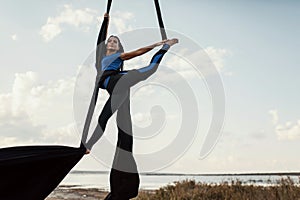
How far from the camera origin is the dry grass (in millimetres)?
9789

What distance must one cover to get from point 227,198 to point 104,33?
5.62 m

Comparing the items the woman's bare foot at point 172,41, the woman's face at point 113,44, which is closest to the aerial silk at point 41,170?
the woman's face at point 113,44

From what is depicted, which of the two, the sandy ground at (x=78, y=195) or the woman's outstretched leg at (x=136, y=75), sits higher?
the woman's outstretched leg at (x=136, y=75)

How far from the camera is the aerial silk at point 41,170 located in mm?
5387

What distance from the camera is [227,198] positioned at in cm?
1020

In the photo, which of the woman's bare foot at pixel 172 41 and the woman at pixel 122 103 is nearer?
the woman at pixel 122 103

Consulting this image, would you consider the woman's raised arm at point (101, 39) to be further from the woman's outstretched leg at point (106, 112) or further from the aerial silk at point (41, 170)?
the woman's outstretched leg at point (106, 112)

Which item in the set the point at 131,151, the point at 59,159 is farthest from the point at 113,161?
the point at 59,159

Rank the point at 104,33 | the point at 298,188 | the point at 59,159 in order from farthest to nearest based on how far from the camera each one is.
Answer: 1. the point at 298,188
2. the point at 104,33
3. the point at 59,159

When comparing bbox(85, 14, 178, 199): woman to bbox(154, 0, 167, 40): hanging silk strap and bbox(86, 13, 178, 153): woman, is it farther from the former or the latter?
bbox(154, 0, 167, 40): hanging silk strap

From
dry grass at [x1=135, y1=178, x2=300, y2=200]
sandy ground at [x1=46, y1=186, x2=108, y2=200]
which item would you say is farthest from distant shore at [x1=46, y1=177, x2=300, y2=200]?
sandy ground at [x1=46, y1=186, x2=108, y2=200]

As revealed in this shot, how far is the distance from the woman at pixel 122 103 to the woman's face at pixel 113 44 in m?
0.07

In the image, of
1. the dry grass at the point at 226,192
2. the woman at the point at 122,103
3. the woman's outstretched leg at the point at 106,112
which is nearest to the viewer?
the woman's outstretched leg at the point at 106,112

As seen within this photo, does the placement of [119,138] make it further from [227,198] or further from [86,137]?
[227,198]
